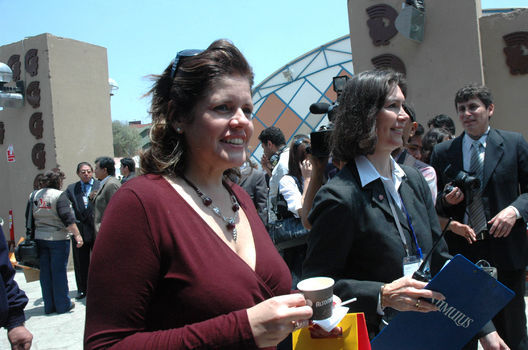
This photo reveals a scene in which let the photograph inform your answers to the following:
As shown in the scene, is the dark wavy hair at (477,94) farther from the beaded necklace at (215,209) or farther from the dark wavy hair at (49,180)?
the dark wavy hair at (49,180)

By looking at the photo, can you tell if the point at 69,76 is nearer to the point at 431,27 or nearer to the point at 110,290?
the point at 431,27

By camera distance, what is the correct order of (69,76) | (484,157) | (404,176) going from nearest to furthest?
(404,176), (484,157), (69,76)

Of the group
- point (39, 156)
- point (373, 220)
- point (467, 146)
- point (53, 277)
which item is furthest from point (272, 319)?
point (39, 156)

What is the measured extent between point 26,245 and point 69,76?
4.61m

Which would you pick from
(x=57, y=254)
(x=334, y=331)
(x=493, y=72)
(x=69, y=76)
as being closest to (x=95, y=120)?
(x=69, y=76)

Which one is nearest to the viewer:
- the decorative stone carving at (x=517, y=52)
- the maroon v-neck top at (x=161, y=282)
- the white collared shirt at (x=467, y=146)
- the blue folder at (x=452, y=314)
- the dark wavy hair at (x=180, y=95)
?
the maroon v-neck top at (x=161, y=282)

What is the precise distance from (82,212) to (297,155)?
15.2ft

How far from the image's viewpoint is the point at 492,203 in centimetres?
336

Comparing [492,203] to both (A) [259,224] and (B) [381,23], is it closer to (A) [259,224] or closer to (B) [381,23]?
(A) [259,224]

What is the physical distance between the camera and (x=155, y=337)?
118 centimetres

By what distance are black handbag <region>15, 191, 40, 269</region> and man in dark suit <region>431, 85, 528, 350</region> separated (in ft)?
18.6

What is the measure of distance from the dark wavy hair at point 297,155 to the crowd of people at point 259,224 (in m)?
0.73

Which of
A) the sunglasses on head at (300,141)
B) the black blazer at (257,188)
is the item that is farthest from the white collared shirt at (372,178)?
the black blazer at (257,188)

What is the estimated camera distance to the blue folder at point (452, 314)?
5.41 ft
